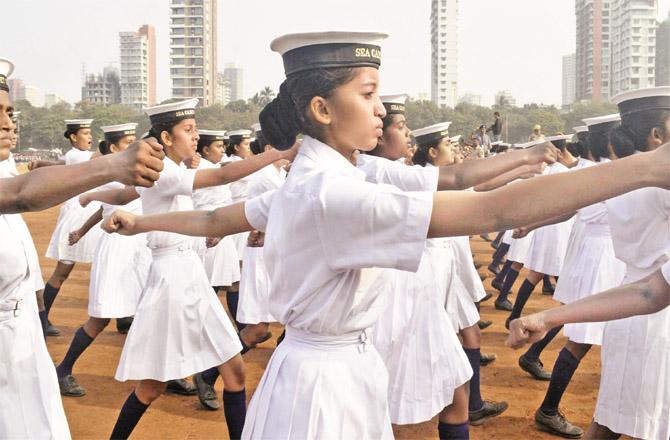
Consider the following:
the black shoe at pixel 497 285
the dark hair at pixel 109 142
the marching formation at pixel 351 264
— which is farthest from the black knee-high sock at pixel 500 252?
the dark hair at pixel 109 142

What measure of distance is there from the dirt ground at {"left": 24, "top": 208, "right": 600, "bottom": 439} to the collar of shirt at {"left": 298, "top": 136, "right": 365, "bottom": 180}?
3314 millimetres

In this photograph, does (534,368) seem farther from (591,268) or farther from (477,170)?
(477,170)

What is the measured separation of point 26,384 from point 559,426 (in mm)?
3545

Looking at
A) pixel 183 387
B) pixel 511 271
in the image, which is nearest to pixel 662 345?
pixel 183 387

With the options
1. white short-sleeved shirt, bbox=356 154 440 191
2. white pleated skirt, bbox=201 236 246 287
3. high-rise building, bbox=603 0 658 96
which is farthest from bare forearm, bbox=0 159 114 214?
high-rise building, bbox=603 0 658 96

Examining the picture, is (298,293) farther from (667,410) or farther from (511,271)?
(511,271)

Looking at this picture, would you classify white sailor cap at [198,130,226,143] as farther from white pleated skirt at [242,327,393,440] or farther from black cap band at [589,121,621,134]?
white pleated skirt at [242,327,393,440]

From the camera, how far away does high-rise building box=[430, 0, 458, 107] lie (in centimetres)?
10394

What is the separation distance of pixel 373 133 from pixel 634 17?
8477 cm

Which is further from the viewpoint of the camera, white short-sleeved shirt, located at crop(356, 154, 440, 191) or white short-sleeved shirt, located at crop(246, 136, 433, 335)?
white short-sleeved shirt, located at crop(356, 154, 440, 191)

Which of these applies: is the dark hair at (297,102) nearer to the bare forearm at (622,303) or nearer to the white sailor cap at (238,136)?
the bare forearm at (622,303)

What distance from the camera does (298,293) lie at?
6.90 feet

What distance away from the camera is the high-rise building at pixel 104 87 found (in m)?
113

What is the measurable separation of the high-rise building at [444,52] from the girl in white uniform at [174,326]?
98784 millimetres
